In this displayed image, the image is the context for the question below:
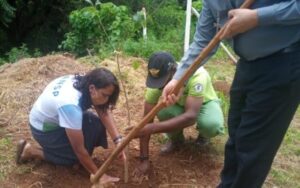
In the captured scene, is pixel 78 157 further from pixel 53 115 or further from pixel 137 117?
pixel 137 117

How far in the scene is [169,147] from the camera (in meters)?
3.71

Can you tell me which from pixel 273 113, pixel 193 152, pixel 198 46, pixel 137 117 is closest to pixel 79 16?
pixel 137 117

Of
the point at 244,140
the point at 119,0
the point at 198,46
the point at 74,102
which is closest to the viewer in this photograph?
the point at 244,140

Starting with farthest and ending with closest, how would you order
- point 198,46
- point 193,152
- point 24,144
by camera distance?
1. point 193,152
2. point 24,144
3. point 198,46

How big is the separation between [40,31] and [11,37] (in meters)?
0.76

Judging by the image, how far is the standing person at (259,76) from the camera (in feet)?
6.50

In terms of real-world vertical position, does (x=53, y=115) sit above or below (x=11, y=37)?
above

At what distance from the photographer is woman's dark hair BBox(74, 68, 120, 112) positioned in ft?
9.66

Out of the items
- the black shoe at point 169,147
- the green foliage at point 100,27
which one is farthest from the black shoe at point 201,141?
the green foliage at point 100,27

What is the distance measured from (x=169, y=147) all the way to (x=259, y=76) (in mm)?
1673

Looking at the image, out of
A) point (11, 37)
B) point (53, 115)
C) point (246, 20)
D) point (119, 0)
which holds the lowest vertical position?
point (11, 37)

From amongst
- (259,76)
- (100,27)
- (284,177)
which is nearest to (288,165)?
(284,177)

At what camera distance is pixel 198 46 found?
8.40 feet

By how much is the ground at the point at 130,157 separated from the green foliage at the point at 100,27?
5.76 feet
